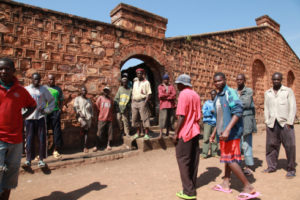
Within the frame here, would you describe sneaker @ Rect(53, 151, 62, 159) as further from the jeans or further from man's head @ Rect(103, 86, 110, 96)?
the jeans

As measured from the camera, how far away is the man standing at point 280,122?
3.80 m

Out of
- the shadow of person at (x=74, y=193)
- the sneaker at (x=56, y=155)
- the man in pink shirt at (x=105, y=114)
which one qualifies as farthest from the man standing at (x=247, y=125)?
the sneaker at (x=56, y=155)

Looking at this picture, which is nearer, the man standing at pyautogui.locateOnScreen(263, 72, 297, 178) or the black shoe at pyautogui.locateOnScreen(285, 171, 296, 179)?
the black shoe at pyautogui.locateOnScreen(285, 171, 296, 179)

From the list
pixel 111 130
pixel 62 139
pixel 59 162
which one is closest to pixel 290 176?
pixel 111 130

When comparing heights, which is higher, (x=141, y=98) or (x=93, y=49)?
(x=93, y=49)

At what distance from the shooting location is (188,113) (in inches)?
114

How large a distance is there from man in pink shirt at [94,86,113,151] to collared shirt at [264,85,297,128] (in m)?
3.74

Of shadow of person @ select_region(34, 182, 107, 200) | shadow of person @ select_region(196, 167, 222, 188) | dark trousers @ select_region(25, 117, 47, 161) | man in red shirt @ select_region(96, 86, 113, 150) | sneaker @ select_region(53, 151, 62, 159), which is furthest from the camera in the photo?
man in red shirt @ select_region(96, 86, 113, 150)

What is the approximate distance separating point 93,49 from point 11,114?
4.00m

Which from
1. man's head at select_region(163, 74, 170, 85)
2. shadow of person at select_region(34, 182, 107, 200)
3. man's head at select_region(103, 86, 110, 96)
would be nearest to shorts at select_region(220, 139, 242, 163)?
shadow of person at select_region(34, 182, 107, 200)

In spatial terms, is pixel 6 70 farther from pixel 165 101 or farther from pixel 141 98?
pixel 165 101

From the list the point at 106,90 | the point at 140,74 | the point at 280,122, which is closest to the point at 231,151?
the point at 280,122

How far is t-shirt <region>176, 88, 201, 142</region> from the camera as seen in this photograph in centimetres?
285

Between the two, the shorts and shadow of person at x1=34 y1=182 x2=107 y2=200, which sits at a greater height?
the shorts
